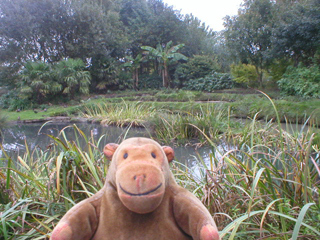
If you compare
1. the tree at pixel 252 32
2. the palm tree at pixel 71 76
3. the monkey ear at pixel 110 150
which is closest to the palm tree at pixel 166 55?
the tree at pixel 252 32

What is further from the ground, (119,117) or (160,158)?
(160,158)

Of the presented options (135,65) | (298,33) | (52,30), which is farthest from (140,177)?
(135,65)

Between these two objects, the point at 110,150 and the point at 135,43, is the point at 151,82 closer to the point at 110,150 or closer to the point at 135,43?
the point at 135,43

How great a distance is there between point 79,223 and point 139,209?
205 mm

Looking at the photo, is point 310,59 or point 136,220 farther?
point 310,59

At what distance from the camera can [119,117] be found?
Answer: 8016 mm

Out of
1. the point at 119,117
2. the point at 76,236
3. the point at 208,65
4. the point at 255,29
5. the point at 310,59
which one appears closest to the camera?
the point at 76,236

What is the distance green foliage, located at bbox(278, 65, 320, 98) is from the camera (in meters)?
9.33

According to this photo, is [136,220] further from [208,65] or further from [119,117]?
[208,65]

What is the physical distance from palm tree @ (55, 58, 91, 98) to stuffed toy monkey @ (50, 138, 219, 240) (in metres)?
14.0

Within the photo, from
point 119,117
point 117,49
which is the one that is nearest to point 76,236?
point 119,117

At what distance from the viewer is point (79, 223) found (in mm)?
723

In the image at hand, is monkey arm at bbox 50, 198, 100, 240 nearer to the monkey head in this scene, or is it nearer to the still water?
the monkey head

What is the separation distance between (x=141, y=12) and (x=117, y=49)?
4.60 meters
